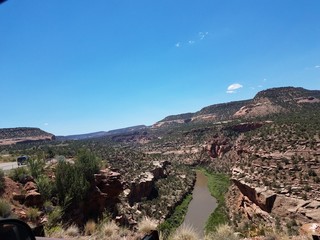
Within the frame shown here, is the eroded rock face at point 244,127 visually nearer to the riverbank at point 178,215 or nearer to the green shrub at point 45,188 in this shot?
the riverbank at point 178,215

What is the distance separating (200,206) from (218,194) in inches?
239

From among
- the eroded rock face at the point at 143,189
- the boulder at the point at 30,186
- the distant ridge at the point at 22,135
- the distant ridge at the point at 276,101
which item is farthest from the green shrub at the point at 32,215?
the distant ridge at the point at 22,135

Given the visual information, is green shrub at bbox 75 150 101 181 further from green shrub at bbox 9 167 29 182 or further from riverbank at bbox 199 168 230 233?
riverbank at bbox 199 168 230 233

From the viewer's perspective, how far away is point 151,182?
40156mm

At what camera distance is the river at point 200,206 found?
36.1 meters

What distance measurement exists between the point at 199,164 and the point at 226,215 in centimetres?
3968

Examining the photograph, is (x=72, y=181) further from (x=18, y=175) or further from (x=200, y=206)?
(x=200, y=206)

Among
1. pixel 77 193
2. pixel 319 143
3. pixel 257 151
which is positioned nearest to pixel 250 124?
pixel 257 151

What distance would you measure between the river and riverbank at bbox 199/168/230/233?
78 centimetres

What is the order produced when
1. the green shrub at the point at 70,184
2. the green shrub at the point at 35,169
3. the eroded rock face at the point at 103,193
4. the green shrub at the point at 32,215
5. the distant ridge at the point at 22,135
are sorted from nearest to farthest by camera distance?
1. the green shrub at the point at 32,215
2. the green shrub at the point at 70,184
3. the green shrub at the point at 35,169
4. the eroded rock face at the point at 103,193
5. the distant ridge at the point at 22,135

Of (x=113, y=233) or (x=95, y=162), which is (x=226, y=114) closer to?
(x=95, y=162)

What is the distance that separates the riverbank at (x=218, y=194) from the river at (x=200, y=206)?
2.55 feet

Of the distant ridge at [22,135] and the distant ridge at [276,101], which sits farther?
the distant ridge at [22,135]

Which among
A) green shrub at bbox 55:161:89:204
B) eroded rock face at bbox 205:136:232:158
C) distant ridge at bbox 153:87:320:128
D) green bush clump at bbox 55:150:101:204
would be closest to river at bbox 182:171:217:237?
green bush clump at bbox 55:150:101:204
